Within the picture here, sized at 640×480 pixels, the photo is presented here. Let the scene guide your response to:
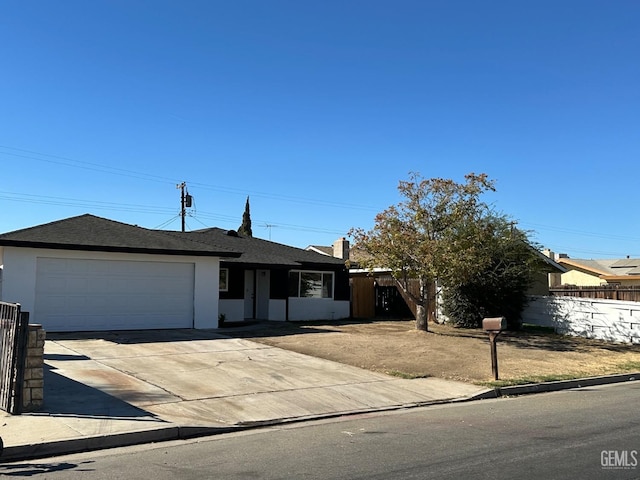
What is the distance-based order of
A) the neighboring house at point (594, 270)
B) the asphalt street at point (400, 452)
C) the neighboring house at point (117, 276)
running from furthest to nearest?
the neighboring house at point (594, 270) → the neighboring house at point (117, 276) → the asphalt street at point (400, 452)

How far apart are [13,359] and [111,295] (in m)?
9.98

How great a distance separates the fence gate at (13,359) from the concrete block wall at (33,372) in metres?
0.08

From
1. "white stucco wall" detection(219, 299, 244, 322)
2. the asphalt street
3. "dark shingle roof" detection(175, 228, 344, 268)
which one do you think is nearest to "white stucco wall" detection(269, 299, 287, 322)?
"white stucco wall" detection(219, 299, 244, 322)

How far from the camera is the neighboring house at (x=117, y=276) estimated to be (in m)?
16.8

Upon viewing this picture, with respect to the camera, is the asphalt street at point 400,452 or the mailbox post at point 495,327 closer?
the asphalt street at point 400,452

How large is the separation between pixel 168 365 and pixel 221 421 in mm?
4543

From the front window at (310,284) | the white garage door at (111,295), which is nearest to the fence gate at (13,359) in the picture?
the white garage door at (111,295)

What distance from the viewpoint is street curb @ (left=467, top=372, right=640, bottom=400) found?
11805 mm

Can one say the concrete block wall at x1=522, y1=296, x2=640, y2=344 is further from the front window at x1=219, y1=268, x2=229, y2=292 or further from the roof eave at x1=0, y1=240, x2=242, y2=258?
the roof eave at x1=0, y1=240, x2=242, y2=258

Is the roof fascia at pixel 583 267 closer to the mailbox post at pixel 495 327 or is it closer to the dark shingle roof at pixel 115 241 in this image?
the dark shingle roof at pixel 115 241

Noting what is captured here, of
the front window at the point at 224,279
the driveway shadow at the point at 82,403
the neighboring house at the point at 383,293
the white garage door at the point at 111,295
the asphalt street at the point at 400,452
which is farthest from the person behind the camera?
the neighboring house at the point at 383,293

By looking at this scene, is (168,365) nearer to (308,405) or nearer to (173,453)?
(308,405)

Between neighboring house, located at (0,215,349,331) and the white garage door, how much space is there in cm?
3

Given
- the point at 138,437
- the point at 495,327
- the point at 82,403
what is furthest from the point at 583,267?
the point at 138,437
